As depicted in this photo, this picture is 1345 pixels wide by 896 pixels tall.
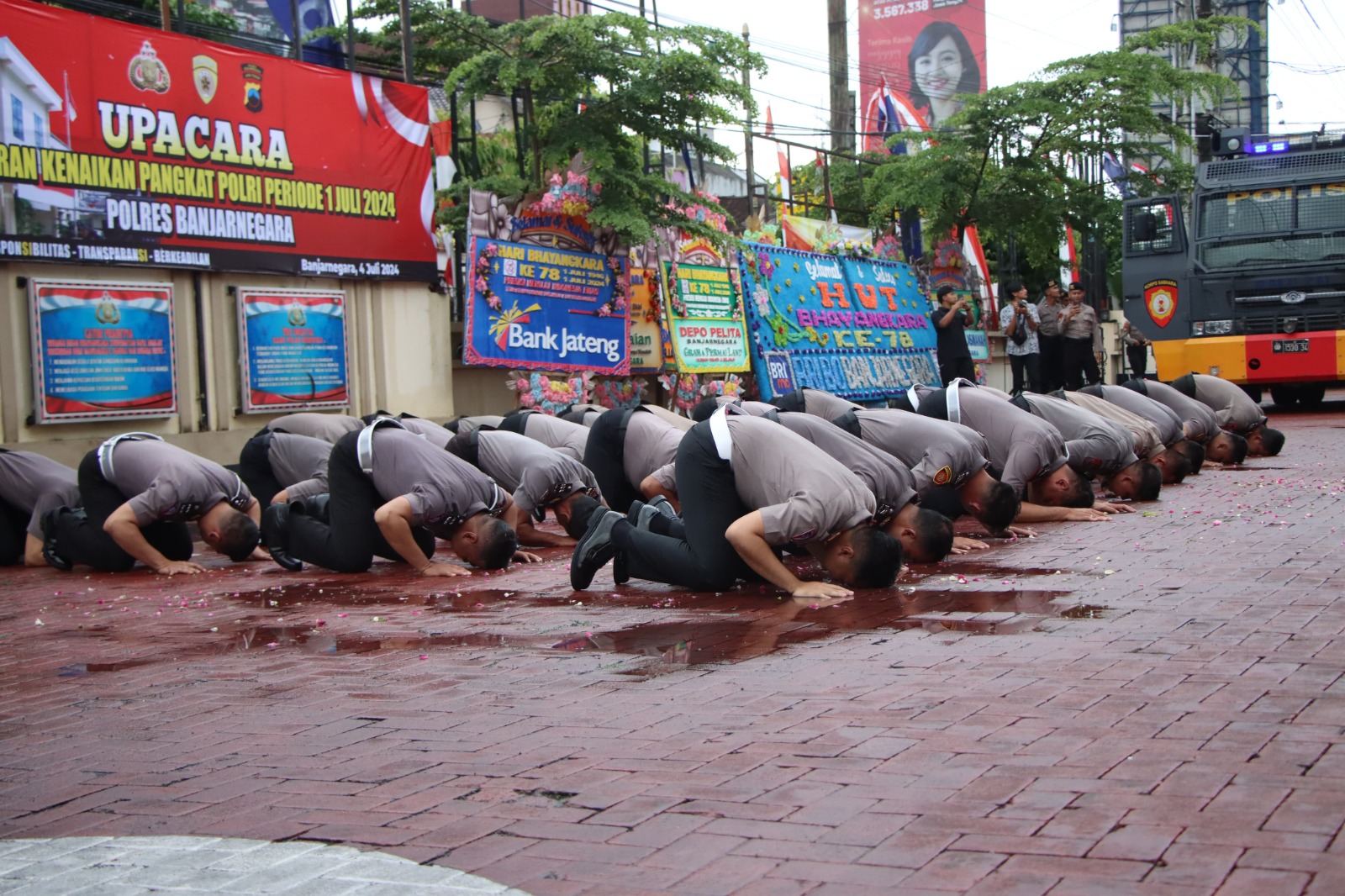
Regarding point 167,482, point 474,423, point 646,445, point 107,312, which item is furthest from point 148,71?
point 646,445

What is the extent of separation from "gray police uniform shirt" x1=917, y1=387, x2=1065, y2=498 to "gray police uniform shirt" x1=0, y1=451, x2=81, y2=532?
6.01 m

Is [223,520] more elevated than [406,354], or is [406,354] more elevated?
[406,354]

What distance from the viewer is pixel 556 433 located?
10227mm

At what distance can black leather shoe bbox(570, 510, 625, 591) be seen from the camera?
712 centimetres

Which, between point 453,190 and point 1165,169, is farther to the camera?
point 1165,169

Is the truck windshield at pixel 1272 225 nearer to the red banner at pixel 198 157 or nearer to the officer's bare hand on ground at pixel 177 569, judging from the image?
the red banner at pixel 198 157

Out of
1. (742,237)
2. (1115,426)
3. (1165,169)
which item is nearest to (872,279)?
(742,237)

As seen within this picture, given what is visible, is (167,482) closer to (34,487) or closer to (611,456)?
(34,487)

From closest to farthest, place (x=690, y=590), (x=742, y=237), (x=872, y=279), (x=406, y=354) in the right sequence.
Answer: (x=690, y=590) → (x=406, y=354) → (x=742, y=237) → (x=872, y=279)

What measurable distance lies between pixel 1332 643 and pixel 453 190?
39.4 feet

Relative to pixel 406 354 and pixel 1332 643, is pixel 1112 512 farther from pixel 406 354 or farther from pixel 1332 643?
pixel 406 354

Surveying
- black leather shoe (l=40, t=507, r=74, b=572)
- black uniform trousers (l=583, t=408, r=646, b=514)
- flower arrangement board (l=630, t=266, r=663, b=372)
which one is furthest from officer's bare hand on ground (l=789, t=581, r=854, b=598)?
flower arrangement board (l=630, t=266, r=663, b=372)

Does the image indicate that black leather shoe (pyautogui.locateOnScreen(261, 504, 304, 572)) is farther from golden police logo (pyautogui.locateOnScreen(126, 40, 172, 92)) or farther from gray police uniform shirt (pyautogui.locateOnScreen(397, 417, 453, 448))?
golden police logo (pyautogui.locateOnScreen(126, 40, 172, 92))

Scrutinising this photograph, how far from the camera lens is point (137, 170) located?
12.0 metres
